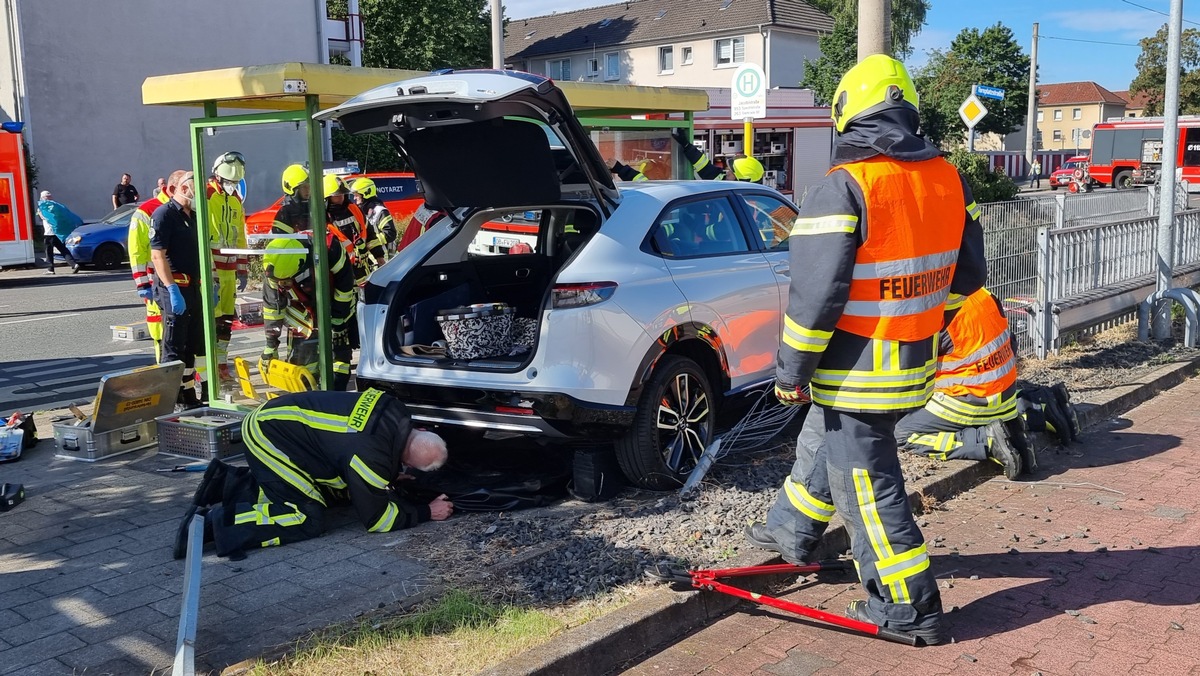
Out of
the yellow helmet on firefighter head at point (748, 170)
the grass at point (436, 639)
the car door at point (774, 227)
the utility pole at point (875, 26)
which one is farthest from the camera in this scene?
the yellow helmet on firefighter head at point (748, 170)

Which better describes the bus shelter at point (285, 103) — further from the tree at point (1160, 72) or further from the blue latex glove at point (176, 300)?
the tree at point (1160, 72)

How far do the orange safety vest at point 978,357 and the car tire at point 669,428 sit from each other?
5.03 ft

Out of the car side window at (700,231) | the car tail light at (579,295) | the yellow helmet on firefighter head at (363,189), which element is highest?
the yellow helmet on firefighter head at (363,189)

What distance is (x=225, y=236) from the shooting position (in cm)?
766

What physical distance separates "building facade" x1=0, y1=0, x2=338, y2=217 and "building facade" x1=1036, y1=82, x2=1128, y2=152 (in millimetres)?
86257

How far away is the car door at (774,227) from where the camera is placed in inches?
257

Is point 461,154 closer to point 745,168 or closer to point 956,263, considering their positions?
point 956,263

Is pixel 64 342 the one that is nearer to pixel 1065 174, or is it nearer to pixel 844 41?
pixel 1065 174

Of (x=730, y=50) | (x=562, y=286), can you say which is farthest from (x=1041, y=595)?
(x=730, y=50)

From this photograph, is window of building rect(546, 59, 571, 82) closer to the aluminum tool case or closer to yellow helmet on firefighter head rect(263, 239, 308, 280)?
yellow helmet on firefighter head rect(263, 239, 308, 280)

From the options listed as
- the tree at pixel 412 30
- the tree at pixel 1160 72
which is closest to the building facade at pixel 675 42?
the tree at pixel 412 30

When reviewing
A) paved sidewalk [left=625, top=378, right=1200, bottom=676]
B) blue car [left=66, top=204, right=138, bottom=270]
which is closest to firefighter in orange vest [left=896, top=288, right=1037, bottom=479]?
paved sidewalk [left=625, top=378, right=1200, bottom=676]

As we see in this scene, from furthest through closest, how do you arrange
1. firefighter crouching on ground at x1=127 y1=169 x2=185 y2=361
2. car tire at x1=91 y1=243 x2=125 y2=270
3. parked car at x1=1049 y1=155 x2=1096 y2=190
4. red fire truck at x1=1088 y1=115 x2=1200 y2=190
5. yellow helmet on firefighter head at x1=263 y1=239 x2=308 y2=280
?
1. parked car at x1=1049 y1=155 x2=1096 y2=190
2. red fire truck at x1=1088 y1=115 x2=1200 y2=190
3. car tire at x1=91 y1=243 x2=125 y2=270
4. firefighter crouching on ground at x1=127 y1=169 x2=185 y2=361
5. yellow helmet on firefighter head at x1=263 y1=239 x2=308 y2=280

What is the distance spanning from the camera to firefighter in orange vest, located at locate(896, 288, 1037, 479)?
20.9 ft
